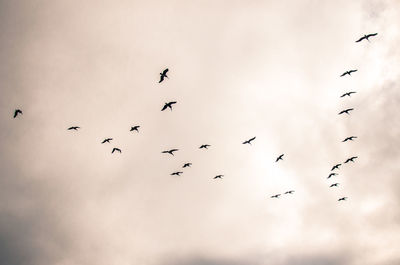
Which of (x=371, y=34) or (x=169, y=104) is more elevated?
(x=371, y=34)

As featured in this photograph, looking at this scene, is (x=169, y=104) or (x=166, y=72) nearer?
(x=166, y=72)

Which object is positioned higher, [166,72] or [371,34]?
[371,34]

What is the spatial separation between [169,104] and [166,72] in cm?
806

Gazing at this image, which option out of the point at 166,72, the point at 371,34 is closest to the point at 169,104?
the point at 166,72

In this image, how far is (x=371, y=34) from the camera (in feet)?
173

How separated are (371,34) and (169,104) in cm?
3815

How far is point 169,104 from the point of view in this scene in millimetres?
54312

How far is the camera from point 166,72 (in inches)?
1875

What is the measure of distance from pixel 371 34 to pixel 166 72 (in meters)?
37.1

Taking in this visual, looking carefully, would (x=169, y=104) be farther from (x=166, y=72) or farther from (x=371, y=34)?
(x=371, y=34)

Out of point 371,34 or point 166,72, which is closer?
point 166,72
